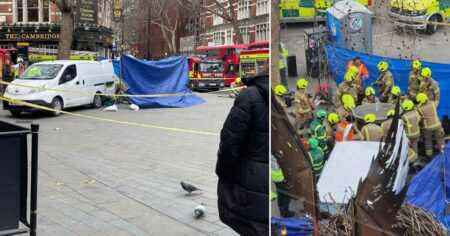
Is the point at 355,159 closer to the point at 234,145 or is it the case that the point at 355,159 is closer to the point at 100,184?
the point at 234,145

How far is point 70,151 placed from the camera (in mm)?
9539

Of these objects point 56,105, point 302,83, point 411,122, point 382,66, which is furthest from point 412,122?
point 56,105

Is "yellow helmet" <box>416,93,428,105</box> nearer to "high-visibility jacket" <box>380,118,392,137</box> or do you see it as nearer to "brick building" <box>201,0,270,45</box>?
"high-visibility jacket" <box>380,118,392,137</box>

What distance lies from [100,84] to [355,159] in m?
17.5

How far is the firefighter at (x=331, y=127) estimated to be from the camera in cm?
213

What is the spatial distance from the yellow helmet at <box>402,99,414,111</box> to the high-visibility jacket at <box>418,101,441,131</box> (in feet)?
0.12

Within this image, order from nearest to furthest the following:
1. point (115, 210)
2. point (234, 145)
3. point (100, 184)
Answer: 1. point (234, 145)
2. point (115, 210)
3. point (100, 184)

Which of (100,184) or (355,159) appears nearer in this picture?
(355,159)

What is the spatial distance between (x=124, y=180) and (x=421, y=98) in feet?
18.5

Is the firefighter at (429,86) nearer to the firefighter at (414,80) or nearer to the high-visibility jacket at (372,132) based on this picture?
the firefighter at (414,80)

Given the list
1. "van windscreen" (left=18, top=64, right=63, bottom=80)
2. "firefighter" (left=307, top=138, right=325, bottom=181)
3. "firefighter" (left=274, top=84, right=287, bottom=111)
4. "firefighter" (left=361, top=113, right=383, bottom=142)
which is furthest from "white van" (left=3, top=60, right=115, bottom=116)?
"firefighter" (left=361, top=113, right=383, bottom=142)

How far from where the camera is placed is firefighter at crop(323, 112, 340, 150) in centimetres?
213

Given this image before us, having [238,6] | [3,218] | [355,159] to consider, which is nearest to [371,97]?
[355,159]

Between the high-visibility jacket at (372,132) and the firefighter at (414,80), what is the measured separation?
0.19 metres
